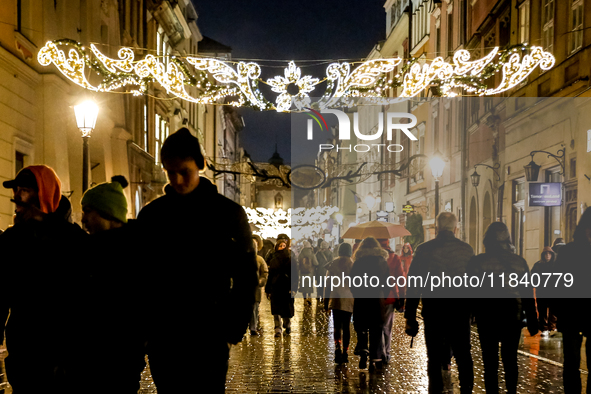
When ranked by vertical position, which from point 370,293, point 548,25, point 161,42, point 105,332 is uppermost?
point 161,42

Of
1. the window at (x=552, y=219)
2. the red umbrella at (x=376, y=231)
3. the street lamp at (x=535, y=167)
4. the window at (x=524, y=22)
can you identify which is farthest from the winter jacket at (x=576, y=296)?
the window at (x=524, y=22)

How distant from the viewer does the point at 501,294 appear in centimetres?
697

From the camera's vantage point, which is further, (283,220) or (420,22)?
(283,220)

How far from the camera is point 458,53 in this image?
41.7ft

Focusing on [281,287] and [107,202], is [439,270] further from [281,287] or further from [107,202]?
[281,287]

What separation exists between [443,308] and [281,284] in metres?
6.99

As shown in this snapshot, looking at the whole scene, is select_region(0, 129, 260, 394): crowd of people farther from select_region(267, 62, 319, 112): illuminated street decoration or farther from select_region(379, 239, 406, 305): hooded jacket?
select_region(267, 62, 319, 112): illuminated street decoration

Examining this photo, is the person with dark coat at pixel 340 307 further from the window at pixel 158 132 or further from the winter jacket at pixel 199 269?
the window at pixel 158 132

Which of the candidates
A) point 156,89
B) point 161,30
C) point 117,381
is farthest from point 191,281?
point 161,30

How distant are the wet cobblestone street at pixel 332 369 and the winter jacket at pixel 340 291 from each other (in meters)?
0.75

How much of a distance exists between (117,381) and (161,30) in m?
33.1

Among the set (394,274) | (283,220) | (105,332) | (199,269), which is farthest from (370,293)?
(283,220)

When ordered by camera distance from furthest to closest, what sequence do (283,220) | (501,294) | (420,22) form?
(283,220) → (420,22) → (501,294)

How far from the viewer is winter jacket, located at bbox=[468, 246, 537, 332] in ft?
22.9
